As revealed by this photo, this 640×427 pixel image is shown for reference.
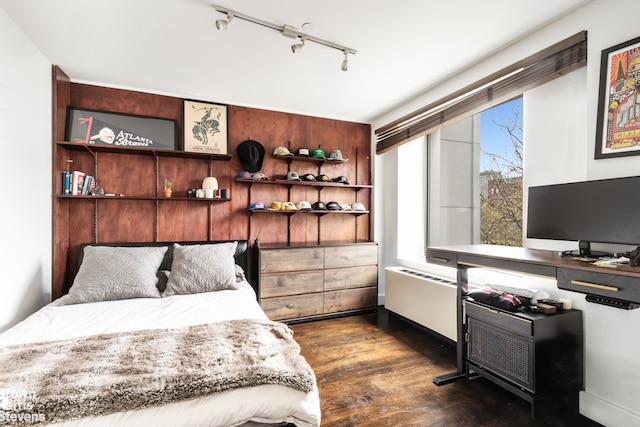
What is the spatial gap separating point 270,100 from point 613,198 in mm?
3082

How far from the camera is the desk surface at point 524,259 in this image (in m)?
1.34

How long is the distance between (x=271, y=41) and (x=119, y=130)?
6.17 ft

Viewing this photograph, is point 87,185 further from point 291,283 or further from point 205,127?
point 291,283

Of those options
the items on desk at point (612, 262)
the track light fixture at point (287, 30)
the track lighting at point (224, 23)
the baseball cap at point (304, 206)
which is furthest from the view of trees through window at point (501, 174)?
the track lighting at point (224, 23)

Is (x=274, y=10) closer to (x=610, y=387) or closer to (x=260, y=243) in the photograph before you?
(x=260, y=243)

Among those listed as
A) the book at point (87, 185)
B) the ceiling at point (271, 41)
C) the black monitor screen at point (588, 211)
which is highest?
the ceiling at point (271, 41)

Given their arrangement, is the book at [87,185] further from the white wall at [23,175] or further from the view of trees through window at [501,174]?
the view of trees through window at [501,174]

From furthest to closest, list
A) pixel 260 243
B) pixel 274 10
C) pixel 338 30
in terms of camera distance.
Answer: pixel 260 243 → pixel 338 30 → pixel 274 10

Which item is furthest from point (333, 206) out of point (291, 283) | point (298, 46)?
point (298, 46)

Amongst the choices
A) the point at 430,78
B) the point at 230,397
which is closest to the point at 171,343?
the point at 230,397

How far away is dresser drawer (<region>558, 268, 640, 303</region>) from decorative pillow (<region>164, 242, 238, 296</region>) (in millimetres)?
2322

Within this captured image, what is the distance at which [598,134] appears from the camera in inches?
69.8

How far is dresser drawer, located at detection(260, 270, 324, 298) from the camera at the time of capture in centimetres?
328

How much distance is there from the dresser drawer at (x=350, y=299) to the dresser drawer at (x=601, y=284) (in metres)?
2.36
